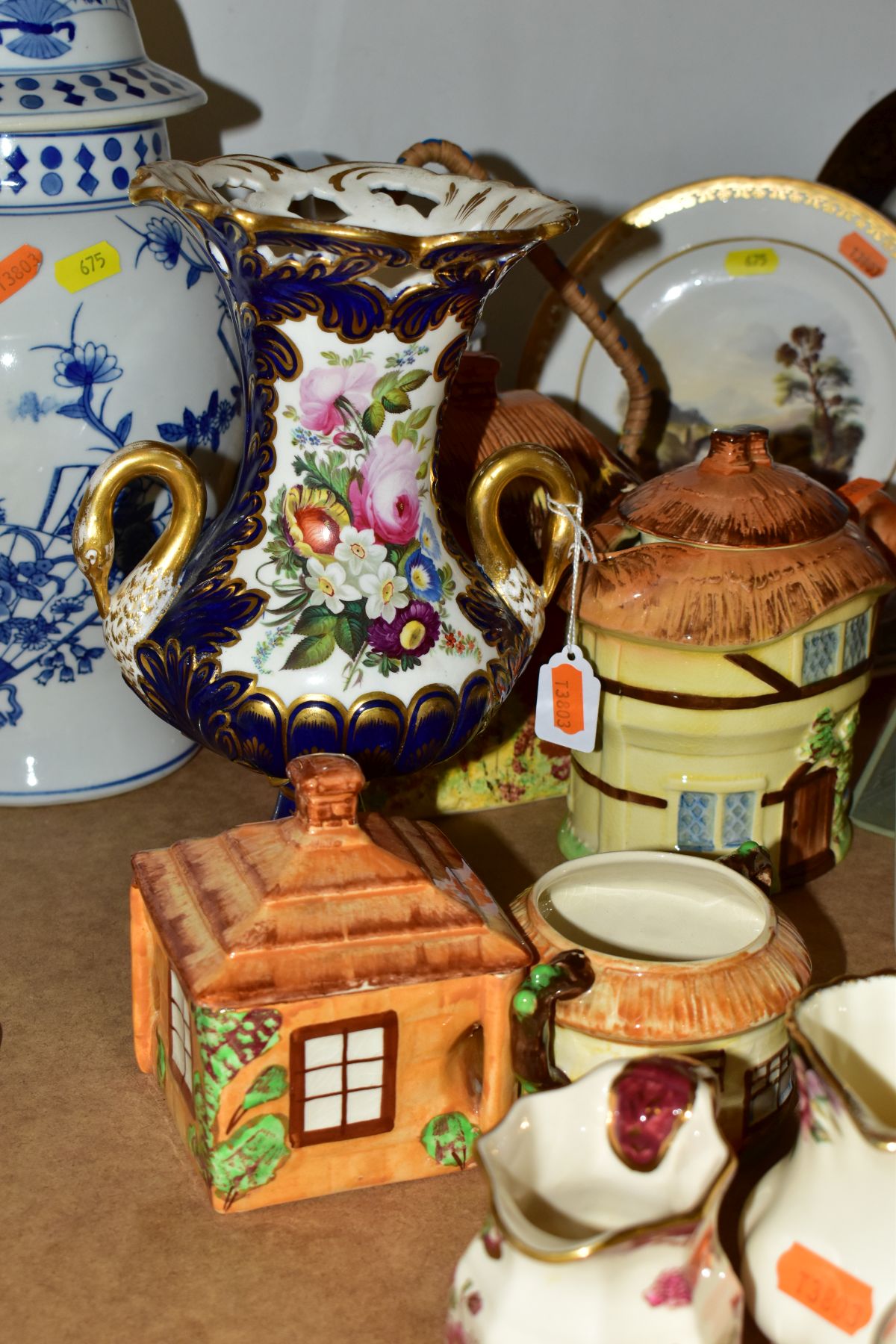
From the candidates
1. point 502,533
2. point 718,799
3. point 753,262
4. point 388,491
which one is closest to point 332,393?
point 388,491

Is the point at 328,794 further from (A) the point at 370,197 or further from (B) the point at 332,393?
(A) the point at 370,197

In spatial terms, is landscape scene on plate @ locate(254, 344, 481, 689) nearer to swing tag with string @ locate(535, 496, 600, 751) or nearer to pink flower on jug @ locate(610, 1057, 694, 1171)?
swing tag with string @ locate(535, 496, 600, 751)

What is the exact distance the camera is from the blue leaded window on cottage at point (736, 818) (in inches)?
42.0

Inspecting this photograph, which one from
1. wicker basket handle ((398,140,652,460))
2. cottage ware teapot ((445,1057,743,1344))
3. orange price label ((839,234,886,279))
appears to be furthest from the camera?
orange price label ((839,234,886,279))

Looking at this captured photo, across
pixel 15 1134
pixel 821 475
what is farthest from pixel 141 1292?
pixel 821 475

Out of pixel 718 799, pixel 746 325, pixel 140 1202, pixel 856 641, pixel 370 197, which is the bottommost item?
pixel 140 1202

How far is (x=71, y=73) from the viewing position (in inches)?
42.9

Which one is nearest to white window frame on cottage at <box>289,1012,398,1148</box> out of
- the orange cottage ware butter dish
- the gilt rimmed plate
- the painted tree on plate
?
the orange cottage ware butter dish

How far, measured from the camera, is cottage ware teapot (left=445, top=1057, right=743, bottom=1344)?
64 centimetres

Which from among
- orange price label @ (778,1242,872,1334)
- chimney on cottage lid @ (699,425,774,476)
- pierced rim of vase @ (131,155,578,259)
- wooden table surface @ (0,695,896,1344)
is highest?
pierced rim of vase @ (131,155,578,259)

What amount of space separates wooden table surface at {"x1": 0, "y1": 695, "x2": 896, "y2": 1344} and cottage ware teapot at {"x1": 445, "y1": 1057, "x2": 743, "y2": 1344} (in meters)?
0.12

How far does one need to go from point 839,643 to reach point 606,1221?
0.49m

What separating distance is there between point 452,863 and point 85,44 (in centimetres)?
66

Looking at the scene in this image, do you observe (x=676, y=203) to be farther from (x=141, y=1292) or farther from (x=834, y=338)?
(x=141, y=1292)
